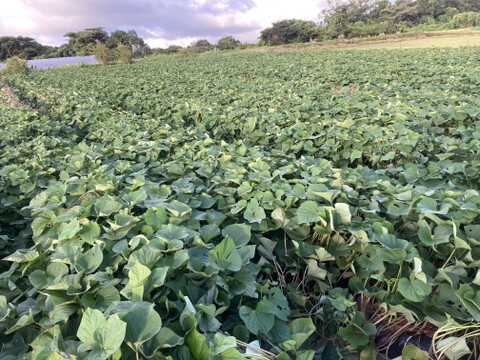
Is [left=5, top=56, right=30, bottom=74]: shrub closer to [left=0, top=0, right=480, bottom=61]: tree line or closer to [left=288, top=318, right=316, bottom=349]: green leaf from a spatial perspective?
[left=0, top=0, right=480, bottom=61]: tree line

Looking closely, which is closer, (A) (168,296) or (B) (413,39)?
(A) (168,296)

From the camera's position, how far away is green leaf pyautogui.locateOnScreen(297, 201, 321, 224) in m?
1.57

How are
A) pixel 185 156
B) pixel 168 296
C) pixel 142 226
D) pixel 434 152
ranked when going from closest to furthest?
1. pixel 168 296
2. pixel 142 226
3. pixel 185 156
4. pixel 434 152

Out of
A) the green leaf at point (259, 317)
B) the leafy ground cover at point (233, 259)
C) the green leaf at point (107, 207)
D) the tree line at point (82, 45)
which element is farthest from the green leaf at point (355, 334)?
the tree line at point (82, 45)

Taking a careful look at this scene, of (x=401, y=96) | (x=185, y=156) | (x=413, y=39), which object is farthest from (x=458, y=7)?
(x=185, y=156)

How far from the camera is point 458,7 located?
58438mm

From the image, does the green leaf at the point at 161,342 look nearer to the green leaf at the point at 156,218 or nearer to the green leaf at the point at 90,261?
the green leaf at the point at 90,261

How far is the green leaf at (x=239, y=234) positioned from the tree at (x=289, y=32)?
50.0 metres

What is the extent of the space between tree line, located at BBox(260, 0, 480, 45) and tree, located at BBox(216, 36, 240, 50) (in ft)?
15.7

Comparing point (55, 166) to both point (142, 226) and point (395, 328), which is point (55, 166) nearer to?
point (142, 226)

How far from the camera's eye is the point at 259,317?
1163mm

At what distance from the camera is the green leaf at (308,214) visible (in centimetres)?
157

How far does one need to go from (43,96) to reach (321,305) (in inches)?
383

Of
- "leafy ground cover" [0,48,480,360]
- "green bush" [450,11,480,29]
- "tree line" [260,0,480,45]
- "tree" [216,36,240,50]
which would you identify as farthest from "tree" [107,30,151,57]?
"leafy ground cover" [0,48,480,360]
